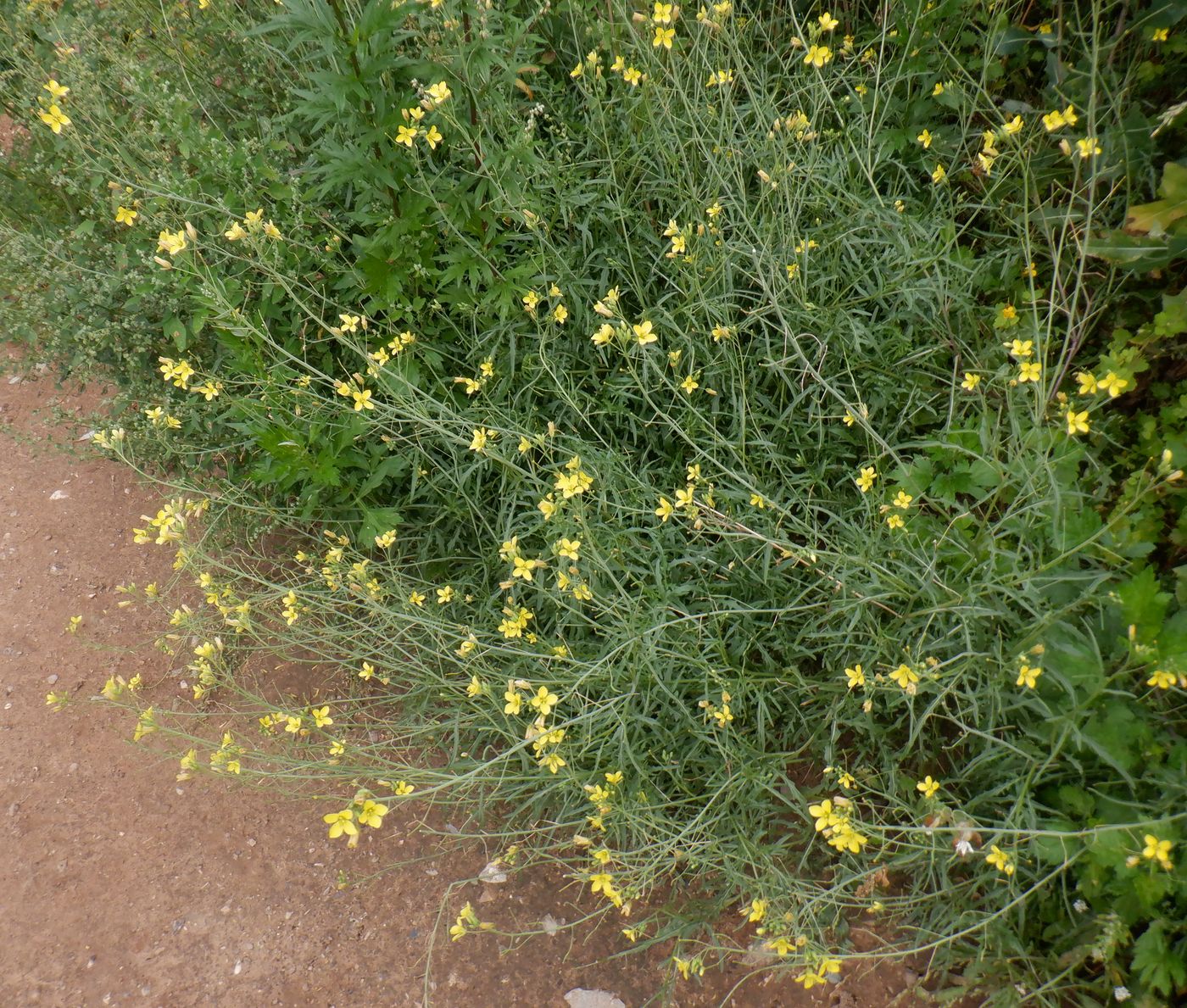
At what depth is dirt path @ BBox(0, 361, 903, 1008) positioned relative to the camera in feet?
7.55

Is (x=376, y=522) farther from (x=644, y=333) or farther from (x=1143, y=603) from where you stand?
(x=1143, y=603)

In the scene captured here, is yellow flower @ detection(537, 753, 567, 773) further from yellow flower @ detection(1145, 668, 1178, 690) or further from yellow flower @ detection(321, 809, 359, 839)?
yellow flower @ detection(1145, 668, 1178, 690)

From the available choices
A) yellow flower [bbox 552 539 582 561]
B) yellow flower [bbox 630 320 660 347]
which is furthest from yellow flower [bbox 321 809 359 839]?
yellow flower [bbox 630 320 660 347]

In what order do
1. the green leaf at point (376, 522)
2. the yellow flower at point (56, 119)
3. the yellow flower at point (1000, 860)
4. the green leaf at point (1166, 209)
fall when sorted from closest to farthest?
the yellow flower at point (1000, 860) → the green leaf at point (1166, 209) → the yellow flower at point (56, 119) → the green leaf at point (376, 522)

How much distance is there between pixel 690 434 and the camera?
2711mm

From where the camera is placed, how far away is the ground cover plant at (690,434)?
2.06 m

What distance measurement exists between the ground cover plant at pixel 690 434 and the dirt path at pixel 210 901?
145 mm

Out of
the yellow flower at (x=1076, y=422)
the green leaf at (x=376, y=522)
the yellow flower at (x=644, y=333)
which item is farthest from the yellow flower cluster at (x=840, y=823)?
the green leaf at (x=376, y=522)

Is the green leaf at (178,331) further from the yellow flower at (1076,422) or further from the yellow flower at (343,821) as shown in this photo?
the yellow flower at (1076,422)

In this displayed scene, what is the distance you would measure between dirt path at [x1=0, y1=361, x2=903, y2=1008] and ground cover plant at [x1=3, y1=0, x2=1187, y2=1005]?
0.47ft

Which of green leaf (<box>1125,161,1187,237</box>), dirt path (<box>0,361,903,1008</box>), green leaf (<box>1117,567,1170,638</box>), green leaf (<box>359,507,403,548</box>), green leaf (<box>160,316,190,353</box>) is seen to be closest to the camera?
green leaf (<box>1117,567,1170,638</box>)

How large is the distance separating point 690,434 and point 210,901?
2.01 m

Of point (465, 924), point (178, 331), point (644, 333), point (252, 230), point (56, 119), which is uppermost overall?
point (56, 119)

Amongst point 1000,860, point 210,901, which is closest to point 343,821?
point 210,901
